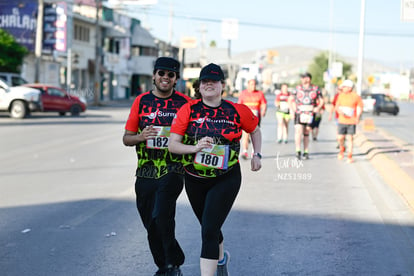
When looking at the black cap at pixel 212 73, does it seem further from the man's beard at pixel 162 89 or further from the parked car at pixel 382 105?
the parked car at pixel 382 105

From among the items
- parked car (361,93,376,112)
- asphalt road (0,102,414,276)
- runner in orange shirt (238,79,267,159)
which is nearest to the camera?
asphalt road (0,102,414,276)

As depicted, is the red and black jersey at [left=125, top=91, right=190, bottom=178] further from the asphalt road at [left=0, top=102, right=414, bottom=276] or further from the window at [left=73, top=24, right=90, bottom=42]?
the window at [left=73, top=24, right=90, bottom=42]

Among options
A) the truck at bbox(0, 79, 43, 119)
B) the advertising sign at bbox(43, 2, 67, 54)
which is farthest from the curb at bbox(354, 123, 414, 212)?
the advertising sign at bbox(43, 2, 67, 54)

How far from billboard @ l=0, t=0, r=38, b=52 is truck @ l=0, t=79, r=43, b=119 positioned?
18491mm

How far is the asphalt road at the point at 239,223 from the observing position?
617 cm

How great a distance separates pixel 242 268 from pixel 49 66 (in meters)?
49.2

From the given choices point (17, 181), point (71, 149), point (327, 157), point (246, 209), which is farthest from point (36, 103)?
point (246, 209)

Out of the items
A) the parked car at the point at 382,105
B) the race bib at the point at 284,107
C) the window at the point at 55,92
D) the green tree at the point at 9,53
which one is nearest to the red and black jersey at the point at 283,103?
the race bib at the point at 284,107

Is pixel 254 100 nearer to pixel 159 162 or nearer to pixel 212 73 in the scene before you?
pixel 159 162

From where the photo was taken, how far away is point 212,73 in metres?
5.11

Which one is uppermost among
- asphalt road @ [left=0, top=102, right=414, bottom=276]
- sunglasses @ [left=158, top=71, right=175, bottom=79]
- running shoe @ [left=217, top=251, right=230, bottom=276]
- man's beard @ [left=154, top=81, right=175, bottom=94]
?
sunglasses @ [left=158, top=71, right=175, bottom=79]

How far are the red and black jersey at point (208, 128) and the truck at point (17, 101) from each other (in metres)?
27.0

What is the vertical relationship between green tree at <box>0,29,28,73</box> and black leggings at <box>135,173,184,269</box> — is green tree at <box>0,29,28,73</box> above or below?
above

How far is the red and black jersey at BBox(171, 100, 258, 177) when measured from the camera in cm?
507
